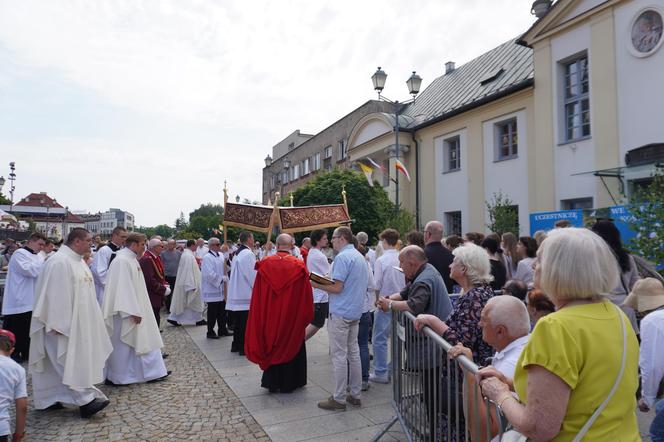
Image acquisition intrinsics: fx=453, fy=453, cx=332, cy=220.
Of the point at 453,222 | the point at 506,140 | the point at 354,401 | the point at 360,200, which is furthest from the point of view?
the point at 360,200

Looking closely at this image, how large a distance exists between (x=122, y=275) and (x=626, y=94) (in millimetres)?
12456

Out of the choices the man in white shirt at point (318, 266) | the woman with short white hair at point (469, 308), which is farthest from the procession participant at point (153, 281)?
the woman with short white hair at point (469, 308)

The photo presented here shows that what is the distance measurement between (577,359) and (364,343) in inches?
183

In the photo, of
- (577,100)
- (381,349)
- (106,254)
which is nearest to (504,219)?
(577,100)

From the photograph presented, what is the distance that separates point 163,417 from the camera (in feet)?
16.0

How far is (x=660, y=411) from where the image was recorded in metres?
2.77

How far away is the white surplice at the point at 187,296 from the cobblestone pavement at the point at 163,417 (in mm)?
4674

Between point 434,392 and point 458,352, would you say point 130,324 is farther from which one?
point 458,352

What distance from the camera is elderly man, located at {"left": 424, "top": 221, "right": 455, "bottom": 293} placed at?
537cm

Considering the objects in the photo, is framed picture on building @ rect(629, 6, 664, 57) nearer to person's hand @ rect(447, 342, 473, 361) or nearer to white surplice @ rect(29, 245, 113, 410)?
person's hand @ rect(447, 342, 473, 361)

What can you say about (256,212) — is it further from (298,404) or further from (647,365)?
(647,365)

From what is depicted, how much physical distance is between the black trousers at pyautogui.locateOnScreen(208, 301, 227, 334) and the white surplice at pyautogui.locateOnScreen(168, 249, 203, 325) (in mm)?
1541

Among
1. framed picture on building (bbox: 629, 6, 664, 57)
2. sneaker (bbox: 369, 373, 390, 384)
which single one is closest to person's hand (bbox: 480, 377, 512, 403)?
sneaker (bbox: 369, 373, 390, 384)

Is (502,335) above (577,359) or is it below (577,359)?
below
